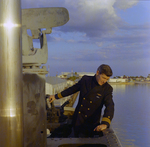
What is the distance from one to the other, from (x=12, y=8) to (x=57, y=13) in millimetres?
1863

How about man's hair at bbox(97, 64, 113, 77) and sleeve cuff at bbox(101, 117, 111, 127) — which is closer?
sleeve cuff at bbox(101, 117, 111, 127)

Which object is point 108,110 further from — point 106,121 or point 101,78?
point 101,78

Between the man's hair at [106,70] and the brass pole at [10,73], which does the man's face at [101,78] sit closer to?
the man's hair at [106,70]

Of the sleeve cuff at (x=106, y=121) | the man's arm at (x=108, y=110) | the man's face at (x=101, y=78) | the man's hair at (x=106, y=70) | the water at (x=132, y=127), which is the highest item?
the man's hair at (x=106, y=70)

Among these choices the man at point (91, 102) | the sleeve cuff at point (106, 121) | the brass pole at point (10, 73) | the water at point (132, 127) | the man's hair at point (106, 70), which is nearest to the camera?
the brass pole at point (10, 73)

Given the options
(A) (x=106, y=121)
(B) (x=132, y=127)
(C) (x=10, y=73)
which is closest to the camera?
(C) (x=10, y=73)

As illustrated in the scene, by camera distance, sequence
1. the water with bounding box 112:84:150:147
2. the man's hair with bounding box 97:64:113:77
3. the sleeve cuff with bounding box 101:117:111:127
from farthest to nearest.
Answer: the water with bounding box 112:84:150:147
the man's hair with bounding box 97:64:113:77
the sleeve cuff with bounding box 101:117:111:127

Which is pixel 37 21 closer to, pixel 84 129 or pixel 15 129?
pixel 84 129

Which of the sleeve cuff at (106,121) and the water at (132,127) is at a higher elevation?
the sleeve cuff at (106,121)

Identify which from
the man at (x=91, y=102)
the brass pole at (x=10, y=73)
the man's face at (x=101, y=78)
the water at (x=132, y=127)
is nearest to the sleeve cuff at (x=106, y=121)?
the man at (x=91, y=102)

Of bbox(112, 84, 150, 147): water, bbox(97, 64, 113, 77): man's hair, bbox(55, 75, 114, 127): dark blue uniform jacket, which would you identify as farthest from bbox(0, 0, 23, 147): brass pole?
bbox(112, 84, 150, 147): water

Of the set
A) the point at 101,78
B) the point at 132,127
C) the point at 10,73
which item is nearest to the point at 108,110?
the point at 101,78

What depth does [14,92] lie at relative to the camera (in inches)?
59.6

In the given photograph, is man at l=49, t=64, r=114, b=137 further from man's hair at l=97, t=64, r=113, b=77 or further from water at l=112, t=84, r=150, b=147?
water at l=112, t=84, r=150, b=147
